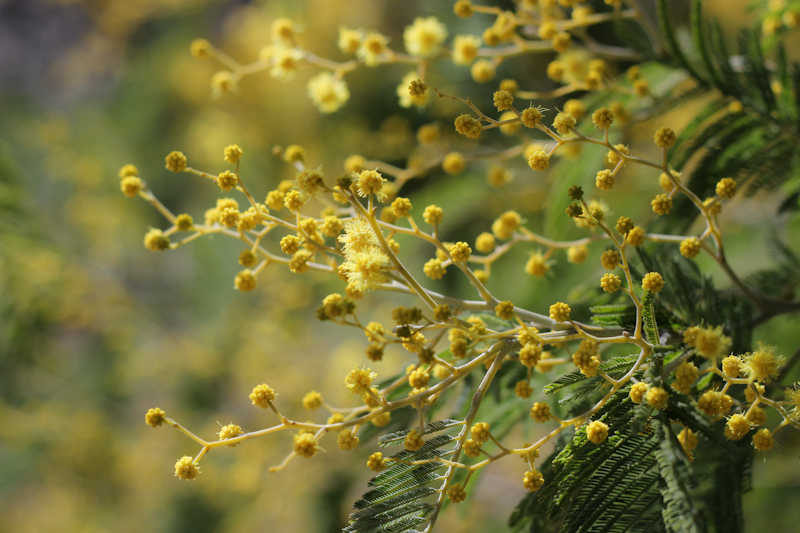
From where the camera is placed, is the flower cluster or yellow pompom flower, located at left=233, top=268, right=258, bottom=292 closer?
the flower cluster

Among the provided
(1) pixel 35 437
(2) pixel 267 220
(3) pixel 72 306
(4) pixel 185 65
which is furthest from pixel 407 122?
(1) pixel 35 437

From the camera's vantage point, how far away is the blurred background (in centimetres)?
172

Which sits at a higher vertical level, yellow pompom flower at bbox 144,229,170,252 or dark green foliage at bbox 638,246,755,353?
yellow pompom flower at bbox 144,229,170,252

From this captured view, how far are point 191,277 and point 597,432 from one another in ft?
8.94

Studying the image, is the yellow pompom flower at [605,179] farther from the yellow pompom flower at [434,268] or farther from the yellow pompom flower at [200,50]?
the yellow pompom flower at [200,50]

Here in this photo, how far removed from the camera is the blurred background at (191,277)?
5.63 ft

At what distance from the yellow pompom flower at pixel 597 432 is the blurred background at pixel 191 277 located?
54 cm

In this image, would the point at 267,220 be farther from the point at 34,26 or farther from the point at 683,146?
the point at 34,26

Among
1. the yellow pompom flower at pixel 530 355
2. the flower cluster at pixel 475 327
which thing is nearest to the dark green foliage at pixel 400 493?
the flower cluster at pixel 475 327

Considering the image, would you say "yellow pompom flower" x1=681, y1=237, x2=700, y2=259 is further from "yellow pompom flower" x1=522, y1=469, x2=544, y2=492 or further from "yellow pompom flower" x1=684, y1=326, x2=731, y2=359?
"yellow pompom flower" x1=522, y1=469, x2=544, y2=492

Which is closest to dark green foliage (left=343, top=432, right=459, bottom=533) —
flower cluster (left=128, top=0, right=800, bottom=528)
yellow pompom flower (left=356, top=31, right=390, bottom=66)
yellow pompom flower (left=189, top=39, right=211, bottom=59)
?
flower cluster (left=128, top=0, right=800, bottom=528)

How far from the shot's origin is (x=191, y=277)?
2.89m

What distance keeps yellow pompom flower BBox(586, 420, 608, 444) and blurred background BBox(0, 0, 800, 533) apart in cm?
54

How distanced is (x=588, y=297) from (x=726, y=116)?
372 mm
